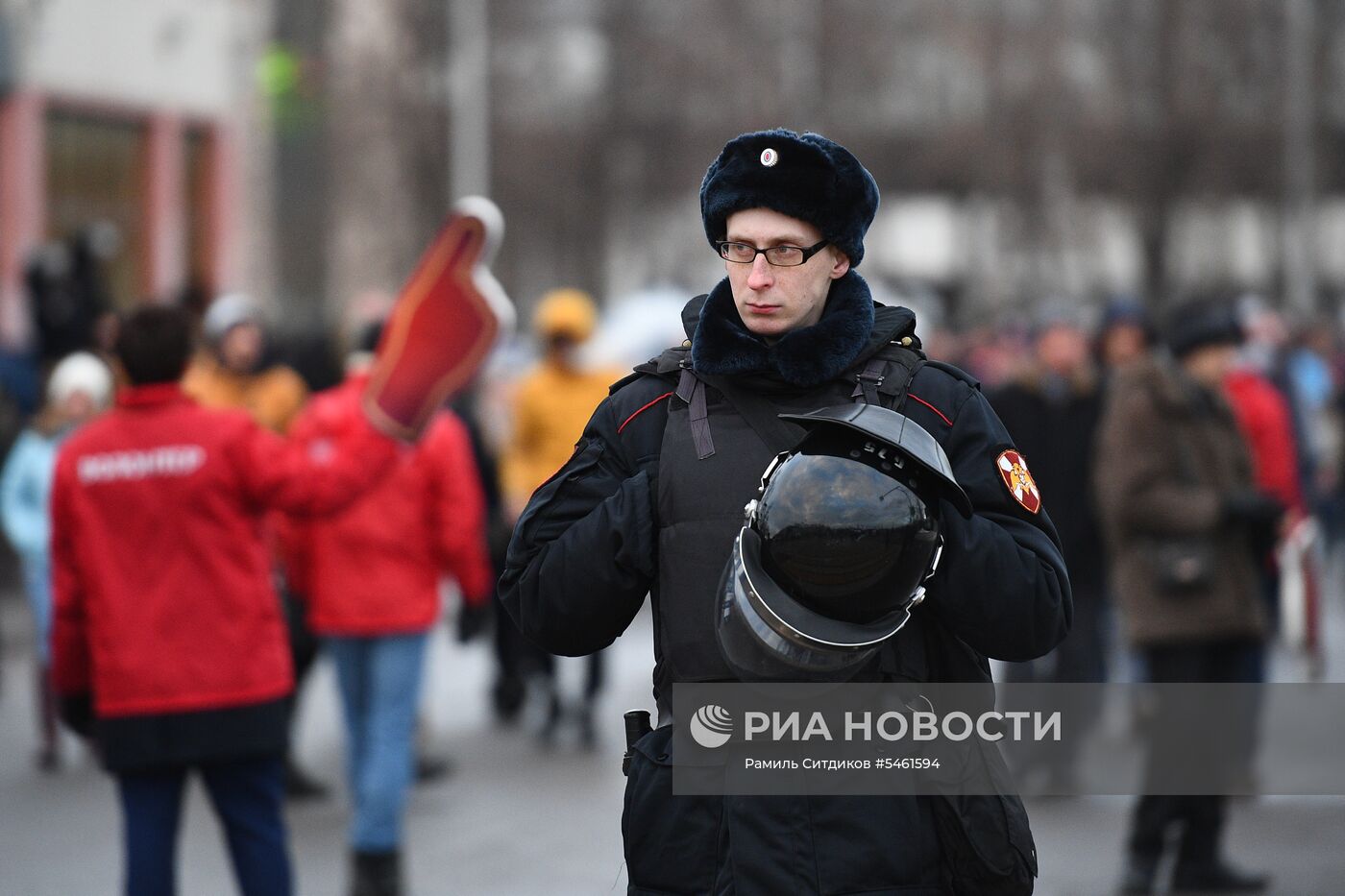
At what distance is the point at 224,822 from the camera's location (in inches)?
208

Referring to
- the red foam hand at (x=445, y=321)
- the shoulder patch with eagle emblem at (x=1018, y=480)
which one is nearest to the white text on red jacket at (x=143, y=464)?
the red foam hand at (x=445, y=321)

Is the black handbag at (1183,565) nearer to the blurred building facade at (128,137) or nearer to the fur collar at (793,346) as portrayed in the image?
the fur collar at (793,346)

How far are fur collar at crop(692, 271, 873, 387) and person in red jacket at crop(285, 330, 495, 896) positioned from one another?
358cm

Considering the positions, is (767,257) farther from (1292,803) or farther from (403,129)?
(403,129)

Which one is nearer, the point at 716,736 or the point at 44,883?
the point at 716,736

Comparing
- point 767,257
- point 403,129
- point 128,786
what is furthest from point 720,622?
point 403,129

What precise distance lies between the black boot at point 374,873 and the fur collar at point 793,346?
3772 millimetres

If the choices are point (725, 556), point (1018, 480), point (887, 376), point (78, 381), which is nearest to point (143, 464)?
point (725, 556)

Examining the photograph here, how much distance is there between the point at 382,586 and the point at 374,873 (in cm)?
108

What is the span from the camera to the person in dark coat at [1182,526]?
276 inches

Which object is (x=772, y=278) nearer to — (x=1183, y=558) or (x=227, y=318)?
(x=1183, y=558)

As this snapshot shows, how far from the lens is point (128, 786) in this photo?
204 inches

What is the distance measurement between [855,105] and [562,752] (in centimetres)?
2921

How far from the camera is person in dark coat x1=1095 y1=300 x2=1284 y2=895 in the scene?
7.00 meters
